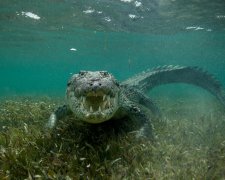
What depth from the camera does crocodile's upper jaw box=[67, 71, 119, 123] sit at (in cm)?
480

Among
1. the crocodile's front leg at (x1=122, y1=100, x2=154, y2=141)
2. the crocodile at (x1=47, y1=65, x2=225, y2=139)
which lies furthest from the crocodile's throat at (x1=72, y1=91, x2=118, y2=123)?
the crocodile's front leg at (x1=122, y1=100, x2=154, y2=141)

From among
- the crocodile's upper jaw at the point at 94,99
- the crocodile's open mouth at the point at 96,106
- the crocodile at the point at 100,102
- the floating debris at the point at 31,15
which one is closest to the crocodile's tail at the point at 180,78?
the crocodile at the point at 100,102

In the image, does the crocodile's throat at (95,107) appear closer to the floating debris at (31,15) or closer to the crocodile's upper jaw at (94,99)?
the crocodile's upper jaw at (94,99)

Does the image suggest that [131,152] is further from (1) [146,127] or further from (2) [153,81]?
(2) [153,81]

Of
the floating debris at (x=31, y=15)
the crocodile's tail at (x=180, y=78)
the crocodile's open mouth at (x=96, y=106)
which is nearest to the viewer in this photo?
the crocodile's open mouth at (x=96, y=106)

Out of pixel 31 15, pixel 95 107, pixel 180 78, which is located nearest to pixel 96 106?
pixel 95 107

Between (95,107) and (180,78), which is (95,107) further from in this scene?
(180,78)

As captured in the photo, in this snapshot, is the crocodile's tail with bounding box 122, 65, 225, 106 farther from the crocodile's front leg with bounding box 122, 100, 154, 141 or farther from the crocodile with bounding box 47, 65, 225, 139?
the crocodile's front leg with bounding box 122, 100, 154, 141

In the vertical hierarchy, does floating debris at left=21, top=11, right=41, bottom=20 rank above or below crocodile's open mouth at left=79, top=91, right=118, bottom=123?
below

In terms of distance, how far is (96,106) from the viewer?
4992mm

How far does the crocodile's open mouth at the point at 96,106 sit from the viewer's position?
4.78 metres

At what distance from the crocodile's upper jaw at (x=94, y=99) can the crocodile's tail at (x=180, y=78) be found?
19.4 ft

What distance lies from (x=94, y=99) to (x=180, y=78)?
788 cm

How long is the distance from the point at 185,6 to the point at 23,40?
919 inches
